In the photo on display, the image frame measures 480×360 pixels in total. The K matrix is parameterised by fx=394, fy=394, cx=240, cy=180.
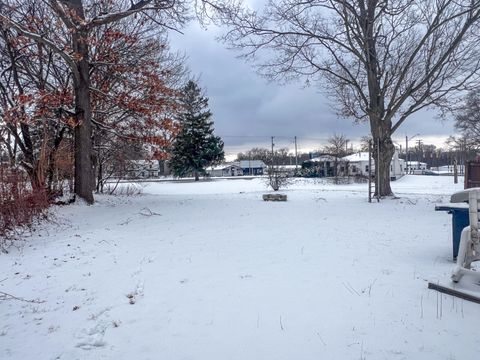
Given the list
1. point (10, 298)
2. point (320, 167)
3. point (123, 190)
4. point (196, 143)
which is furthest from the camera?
point (320, 167)

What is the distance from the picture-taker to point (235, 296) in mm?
4465

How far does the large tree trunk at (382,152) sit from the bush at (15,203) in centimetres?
1213

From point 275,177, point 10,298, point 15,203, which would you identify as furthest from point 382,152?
point 10,298

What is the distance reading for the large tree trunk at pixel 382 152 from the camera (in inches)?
624

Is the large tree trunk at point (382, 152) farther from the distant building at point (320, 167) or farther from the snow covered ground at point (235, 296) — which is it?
the distant building at point (320, 167)

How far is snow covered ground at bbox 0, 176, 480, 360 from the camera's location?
3.32 metres

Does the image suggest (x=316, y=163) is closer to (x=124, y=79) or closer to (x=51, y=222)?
(x=124, y=79)

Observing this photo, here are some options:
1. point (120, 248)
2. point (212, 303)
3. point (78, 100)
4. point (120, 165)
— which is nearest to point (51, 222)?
point (120, 248)

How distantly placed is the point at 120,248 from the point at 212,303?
11.0ft

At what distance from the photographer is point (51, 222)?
9.44 metres

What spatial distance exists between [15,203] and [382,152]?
1324cm

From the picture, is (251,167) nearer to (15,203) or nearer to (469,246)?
(15,203)

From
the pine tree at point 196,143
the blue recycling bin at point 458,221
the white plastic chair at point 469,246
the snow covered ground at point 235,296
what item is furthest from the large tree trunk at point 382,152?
the pine tree at point 196,143

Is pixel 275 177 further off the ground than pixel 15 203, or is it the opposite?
pixel 275 177
